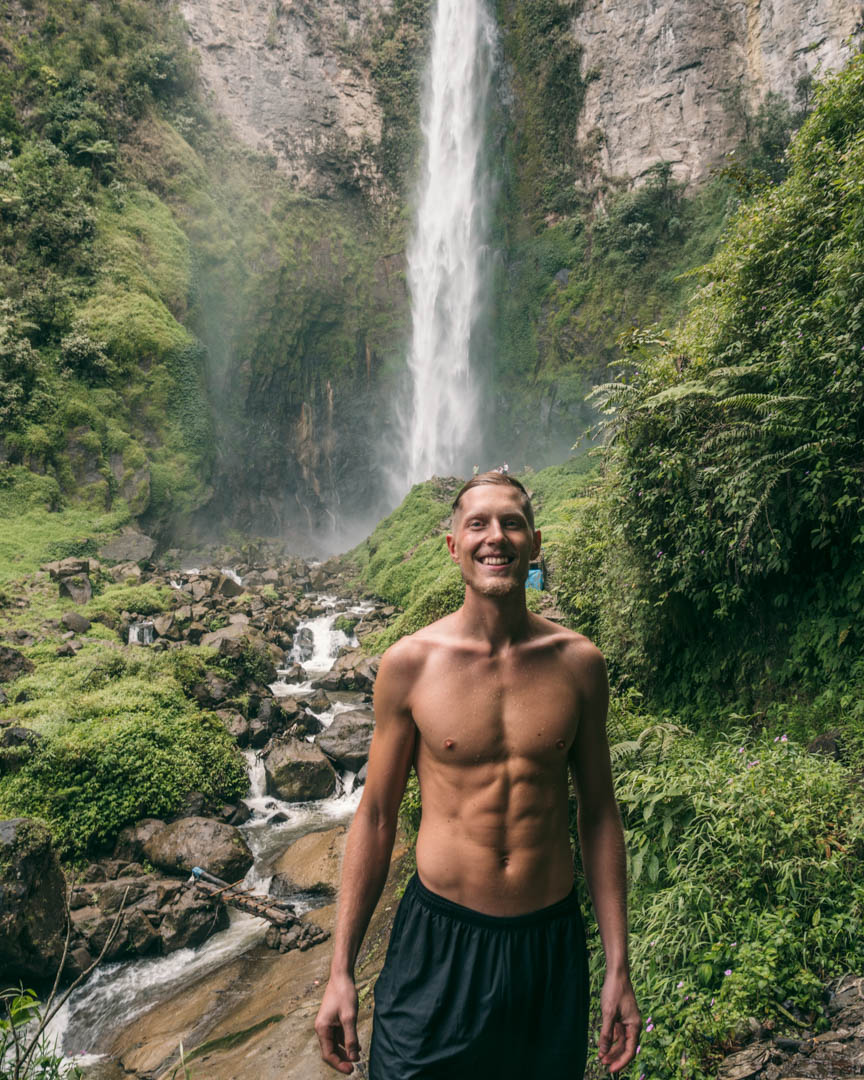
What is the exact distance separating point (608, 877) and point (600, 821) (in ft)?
0.49

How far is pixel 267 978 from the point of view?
5.68 metres

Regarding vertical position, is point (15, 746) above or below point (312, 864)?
above

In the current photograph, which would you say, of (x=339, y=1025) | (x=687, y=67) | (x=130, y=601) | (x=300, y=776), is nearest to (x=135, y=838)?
(x=300, y=776)

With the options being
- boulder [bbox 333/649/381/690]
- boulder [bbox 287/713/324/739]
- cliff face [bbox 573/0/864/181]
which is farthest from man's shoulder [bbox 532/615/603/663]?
cliff face [bbox 573/0/864/181]

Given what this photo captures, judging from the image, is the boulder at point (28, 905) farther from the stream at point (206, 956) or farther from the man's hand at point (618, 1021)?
the man's hand at point (618, 1021)

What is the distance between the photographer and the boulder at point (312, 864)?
23.4 feet

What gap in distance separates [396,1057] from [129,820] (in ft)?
25.8

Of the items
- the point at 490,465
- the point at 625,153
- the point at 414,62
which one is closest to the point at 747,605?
the point at 490,465

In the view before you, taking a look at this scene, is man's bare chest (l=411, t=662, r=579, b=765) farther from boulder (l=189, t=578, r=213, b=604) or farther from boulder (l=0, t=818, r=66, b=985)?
boulder (l=189, t=578, r=213, b=604)

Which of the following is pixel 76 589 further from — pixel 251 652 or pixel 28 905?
pixel 28 905

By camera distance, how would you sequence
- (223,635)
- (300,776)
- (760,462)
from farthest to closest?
1. (223,635)
2. (300,776)
3. (760,462)

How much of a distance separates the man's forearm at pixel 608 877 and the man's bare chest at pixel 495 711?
26 centimetres

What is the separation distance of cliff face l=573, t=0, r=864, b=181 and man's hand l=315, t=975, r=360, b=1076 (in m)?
29.7

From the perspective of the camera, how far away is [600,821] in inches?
70.7
